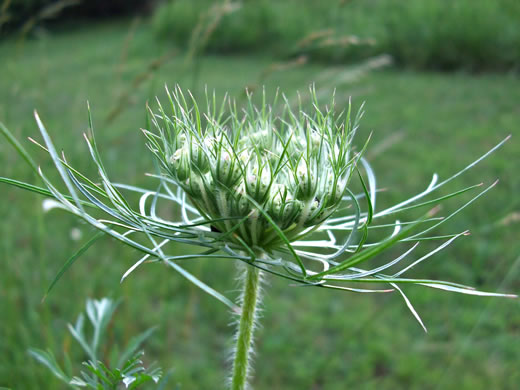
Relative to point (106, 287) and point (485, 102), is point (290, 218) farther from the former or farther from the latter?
point (485, 102)

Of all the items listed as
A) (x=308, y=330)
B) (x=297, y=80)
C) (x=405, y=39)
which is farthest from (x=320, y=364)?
(x=405, y=39)

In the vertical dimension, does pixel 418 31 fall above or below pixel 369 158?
above

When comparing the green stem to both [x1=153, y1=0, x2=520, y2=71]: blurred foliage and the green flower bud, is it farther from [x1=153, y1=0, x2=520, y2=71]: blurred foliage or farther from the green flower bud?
[x1=153, y1=0, x2=520, y2=71]: blurred foliage

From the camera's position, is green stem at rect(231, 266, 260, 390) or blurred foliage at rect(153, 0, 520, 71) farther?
blurred foliage at rect(153, 0, 520, 71)

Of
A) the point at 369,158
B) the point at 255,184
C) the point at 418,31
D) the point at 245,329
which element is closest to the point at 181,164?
the point at 255,184

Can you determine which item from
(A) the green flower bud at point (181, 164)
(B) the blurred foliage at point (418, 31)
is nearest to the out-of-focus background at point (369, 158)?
(B) the blurred foliage at point (418, 31)

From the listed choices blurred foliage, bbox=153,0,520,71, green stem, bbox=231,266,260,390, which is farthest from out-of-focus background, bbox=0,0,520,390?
green stem, bbox=231,266,260,390

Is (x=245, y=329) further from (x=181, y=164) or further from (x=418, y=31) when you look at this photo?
(x=418, y=31)
